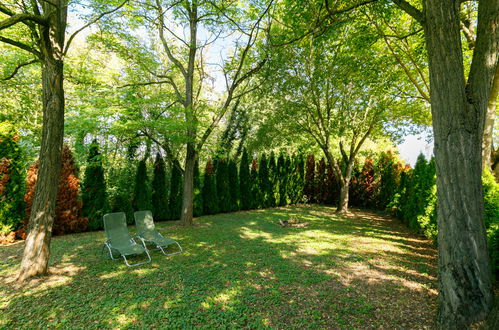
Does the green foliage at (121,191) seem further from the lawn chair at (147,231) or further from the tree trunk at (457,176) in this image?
the tree trunk at (457,176)

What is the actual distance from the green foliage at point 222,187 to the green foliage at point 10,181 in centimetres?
737

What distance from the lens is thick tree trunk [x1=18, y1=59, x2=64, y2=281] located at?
433 centimetres

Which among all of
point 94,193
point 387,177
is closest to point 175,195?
point 94,193

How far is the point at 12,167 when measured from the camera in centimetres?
679

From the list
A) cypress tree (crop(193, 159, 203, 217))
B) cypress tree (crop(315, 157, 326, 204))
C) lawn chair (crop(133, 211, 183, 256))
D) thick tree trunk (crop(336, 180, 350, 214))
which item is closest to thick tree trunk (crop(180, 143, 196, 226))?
lawn chair (crop(133, 211, 183, 256))

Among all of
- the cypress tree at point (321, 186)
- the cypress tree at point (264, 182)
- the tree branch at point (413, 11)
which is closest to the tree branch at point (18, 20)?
the tree branch at point (413, 11)

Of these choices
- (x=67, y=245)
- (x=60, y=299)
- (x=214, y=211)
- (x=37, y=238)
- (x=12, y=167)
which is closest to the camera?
(x=60, y=299)

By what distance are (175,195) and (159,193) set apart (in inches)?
27.7

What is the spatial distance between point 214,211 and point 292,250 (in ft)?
20.9

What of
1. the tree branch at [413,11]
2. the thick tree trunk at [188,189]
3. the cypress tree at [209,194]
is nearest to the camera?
the tree branch at [413,11]

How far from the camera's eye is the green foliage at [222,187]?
12367mm

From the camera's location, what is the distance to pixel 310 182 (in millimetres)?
15984

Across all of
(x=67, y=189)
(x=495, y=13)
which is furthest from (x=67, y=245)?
(x=495, y=13)

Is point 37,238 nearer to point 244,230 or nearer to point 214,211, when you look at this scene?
point 244,230
